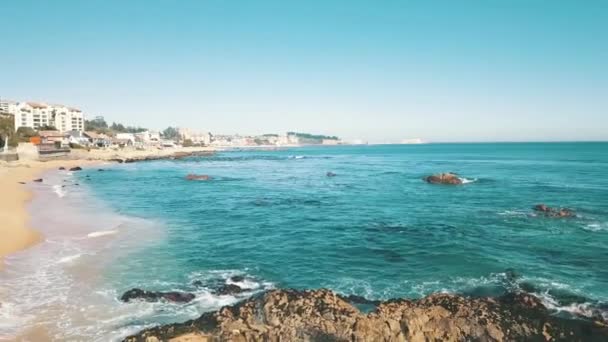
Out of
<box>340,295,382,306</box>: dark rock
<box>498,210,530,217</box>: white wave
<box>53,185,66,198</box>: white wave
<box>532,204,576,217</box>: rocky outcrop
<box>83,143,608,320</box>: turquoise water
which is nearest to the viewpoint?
<box>340,295,382,306</box>: dark rock

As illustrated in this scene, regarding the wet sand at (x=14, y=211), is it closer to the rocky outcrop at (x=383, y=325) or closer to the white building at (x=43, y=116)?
the rocky outcrop at (x=383, y=325)

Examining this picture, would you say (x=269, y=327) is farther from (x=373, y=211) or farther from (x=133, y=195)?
(x=133, y=195)

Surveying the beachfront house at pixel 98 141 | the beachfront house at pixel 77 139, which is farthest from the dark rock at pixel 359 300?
the beachfront house at pixel 98 141

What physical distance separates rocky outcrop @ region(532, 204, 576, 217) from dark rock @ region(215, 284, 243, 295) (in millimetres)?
25850

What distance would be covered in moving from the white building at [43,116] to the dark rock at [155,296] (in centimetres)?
15831

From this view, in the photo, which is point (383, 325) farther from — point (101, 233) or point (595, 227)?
point (595, 227)

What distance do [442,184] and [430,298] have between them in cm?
4310

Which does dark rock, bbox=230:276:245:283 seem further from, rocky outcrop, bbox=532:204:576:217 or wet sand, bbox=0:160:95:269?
rocky outcrop, bbox=532:204:576:217

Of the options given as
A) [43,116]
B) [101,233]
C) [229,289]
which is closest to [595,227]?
[229,289]

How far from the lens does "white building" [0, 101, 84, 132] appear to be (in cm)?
14868

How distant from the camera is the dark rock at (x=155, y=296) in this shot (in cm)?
1530

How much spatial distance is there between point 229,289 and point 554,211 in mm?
27594

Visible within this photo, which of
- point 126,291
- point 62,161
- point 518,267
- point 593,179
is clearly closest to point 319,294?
point 126,291

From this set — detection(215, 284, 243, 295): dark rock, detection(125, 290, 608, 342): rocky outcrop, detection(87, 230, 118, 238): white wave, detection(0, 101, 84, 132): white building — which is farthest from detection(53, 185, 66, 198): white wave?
detection(0, 101, 84, 132): white building
